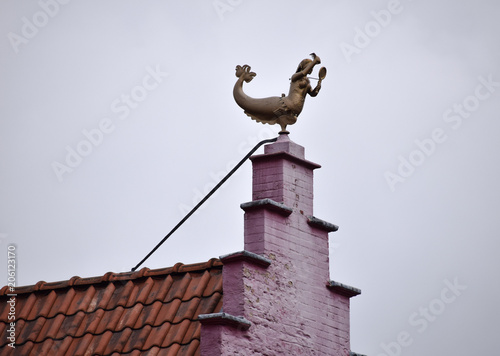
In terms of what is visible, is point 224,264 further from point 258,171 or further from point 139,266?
point 139,266

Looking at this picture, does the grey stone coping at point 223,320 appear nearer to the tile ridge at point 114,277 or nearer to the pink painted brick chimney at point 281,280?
the pink painted brick chimney at point 281,280

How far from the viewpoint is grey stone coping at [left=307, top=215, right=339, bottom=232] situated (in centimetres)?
Result: 1526

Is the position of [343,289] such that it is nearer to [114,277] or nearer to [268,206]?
[268,206]

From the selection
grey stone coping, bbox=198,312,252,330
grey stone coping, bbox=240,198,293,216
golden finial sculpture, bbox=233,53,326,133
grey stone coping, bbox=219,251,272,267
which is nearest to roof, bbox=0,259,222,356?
grey stone coping, bbox=198,312,252,330

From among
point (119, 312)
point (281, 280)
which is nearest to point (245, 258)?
point (281, 280)

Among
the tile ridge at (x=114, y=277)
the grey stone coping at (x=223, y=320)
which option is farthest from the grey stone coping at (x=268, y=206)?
the grey stone coping at (x=223, y=320)

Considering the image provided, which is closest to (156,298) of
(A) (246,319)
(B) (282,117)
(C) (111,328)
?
(C) (111,328)

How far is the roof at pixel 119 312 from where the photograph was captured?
14.8 meters

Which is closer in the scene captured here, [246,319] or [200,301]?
[246,319]

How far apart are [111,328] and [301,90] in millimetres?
3876

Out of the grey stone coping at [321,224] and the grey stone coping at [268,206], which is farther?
the grey stone coping at [321,224]

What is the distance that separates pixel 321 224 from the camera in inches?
603

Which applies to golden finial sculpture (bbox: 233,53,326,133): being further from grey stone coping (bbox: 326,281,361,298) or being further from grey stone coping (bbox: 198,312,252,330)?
grey stone coping (bbox: 198,312,252,330)

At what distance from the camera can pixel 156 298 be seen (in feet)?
50.7
